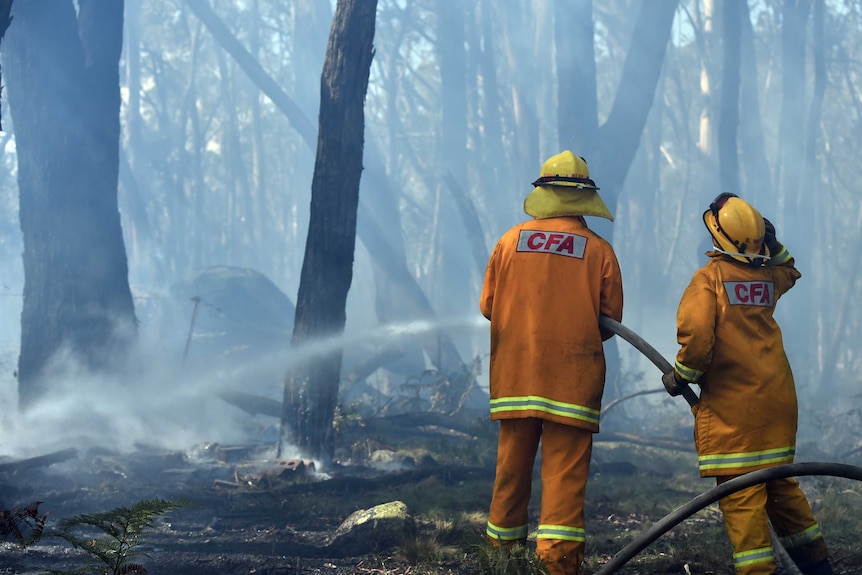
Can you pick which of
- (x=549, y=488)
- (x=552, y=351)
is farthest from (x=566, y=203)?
(x=549, y=488)

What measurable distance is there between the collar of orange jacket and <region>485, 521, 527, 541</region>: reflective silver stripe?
162 cm

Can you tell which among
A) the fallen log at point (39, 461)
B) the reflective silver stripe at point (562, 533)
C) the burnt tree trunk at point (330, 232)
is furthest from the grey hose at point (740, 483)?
the fallen log at point (39, 461)

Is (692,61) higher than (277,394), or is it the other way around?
(692,61)

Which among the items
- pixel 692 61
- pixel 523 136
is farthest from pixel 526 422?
pixel 692 61

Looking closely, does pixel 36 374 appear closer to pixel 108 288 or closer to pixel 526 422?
pixel 108 288

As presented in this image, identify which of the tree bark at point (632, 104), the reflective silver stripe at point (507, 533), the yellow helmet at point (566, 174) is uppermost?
the tree bark at point (632, 104)

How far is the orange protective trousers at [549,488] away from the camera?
12.0ft

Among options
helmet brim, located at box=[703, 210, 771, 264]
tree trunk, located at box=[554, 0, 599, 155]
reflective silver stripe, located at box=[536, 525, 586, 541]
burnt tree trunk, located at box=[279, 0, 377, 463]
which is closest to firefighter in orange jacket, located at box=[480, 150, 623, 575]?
reflective silver stripe, located at box=[536, 525, 586, 541]

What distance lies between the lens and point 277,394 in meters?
16.0

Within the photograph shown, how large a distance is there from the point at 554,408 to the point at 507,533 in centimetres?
70

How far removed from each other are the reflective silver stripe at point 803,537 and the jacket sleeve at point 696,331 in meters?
0.86

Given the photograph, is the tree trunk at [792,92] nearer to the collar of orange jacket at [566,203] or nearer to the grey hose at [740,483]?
the collar of orange jacket at [566,203]

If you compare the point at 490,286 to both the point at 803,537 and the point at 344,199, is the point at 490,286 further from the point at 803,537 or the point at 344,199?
the point at 344,199

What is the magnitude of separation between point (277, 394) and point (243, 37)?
2769cm
